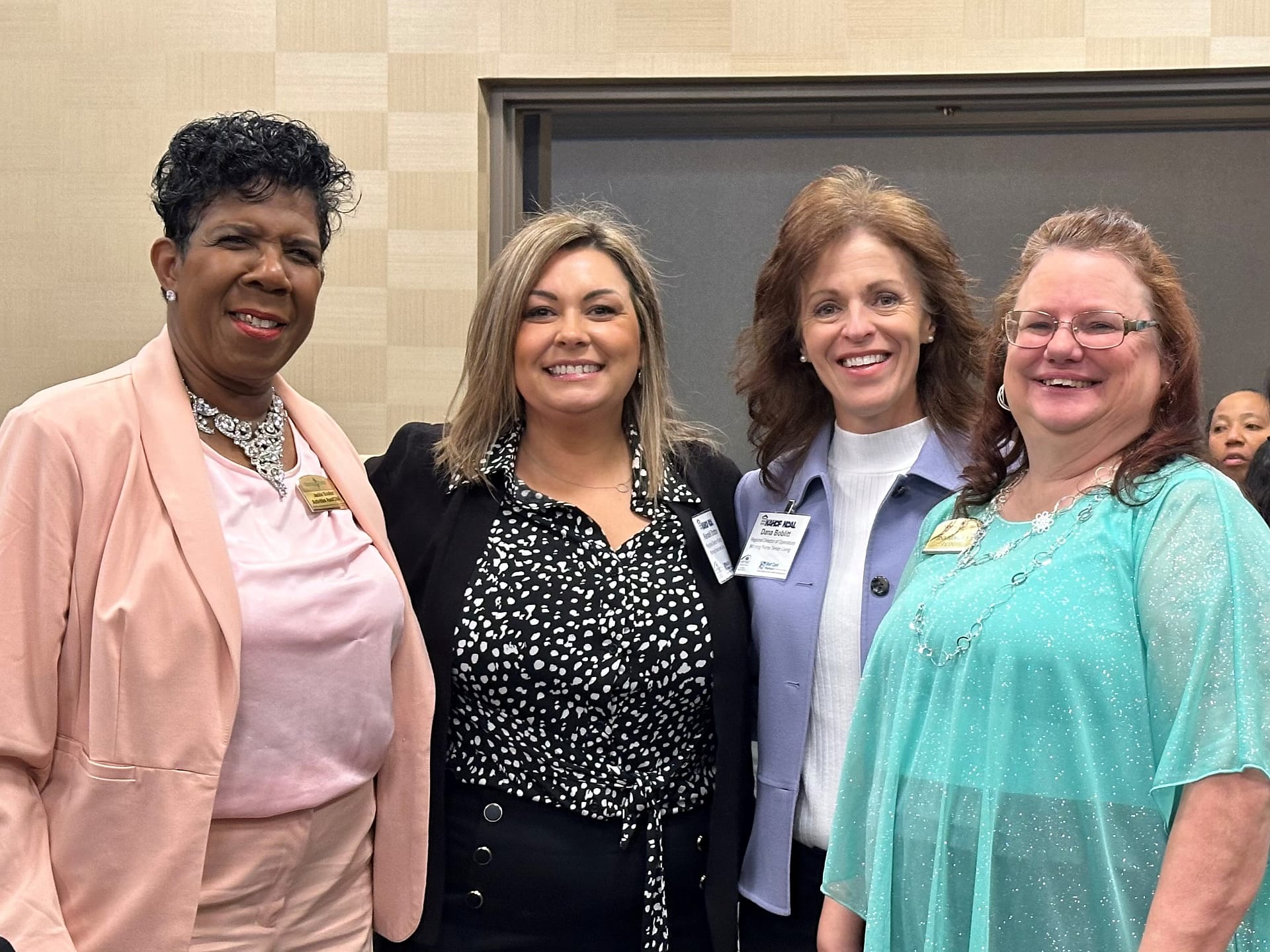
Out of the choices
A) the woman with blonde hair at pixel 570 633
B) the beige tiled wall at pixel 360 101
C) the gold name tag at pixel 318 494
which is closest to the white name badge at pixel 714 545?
the woman with blonde hair at pixel 570 633

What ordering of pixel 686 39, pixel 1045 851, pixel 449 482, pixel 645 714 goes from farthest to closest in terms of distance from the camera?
pixel 686 39, pixel 449 482, pixel 645 714, pixel 1045 851

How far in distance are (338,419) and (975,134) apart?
2.09 meters

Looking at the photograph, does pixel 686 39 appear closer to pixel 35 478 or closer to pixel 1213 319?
pixel 1213 319

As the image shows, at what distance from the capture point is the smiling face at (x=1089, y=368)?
1693 mm

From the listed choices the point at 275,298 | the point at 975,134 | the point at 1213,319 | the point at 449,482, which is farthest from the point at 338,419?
the point at 1213,319

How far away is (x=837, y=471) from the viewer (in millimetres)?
2496

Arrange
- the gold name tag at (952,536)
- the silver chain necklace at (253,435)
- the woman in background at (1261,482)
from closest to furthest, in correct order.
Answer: the gold name tag at (952,536) < the silver chain necklace at (253,435) < the woman in background at (1261,482)

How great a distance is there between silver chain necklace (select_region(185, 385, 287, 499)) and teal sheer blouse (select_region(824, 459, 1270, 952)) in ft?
3.43

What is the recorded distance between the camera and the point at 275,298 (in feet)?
6.62

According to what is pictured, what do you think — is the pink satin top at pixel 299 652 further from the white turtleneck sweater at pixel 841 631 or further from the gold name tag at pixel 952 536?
the gold name tag at pixel 952 536

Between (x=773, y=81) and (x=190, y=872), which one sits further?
(x=773, y=81)

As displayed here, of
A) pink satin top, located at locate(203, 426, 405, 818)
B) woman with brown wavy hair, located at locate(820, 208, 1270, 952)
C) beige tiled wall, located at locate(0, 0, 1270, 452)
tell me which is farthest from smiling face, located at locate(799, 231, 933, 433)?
beige tiled wall, located at locate(0, 0, 1270, 452)

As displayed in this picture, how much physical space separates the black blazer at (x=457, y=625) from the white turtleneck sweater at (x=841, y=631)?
0.14m

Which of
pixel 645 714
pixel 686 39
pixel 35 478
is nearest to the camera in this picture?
pixel 35 478
